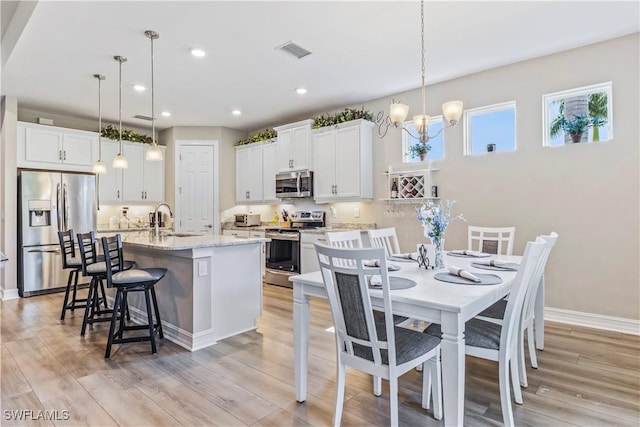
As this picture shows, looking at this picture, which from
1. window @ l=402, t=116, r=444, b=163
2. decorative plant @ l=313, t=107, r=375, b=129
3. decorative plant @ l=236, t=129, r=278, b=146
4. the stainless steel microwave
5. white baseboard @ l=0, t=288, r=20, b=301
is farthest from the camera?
decorative plant @ l=236, t=129, r=278, b=146

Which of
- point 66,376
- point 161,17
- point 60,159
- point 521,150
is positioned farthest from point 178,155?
point 521,150

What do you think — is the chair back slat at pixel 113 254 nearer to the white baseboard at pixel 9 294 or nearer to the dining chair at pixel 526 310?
the dining chair at pixel 526 310

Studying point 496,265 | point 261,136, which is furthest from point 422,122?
point 261,136

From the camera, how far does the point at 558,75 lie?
12.1ft

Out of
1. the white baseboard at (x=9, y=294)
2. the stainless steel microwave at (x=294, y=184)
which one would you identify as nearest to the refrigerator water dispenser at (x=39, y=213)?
the white baseboard at (x=9, y=294)

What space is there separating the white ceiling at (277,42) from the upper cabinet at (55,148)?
0.49 meters

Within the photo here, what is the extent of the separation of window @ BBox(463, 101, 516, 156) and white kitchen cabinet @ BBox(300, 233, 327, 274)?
7.67ft

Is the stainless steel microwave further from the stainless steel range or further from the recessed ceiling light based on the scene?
the recessed ceiling light

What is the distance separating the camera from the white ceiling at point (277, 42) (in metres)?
2.86

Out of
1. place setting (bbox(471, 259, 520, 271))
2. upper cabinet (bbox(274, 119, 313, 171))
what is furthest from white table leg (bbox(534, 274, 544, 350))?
upper cabinet (bbox(274, 119, 313, 171))

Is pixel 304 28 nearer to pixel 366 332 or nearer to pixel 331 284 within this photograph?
pixel 331 284

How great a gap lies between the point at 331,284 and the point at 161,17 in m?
2.66

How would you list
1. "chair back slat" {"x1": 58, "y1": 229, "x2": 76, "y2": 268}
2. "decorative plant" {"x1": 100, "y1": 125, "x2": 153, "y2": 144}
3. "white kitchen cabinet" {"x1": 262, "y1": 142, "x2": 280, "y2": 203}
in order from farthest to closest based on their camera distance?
1. "white kitchen cabinet" {"x1": 262, "y1": 142, "x2": 280, "y2": 203}
2. "decorative plant" {"x1": 100, "y1": 125, "x2": 153, "y2": 144}
3. "chair back slat" {"x1": 58, "y1": 229, "x2": 76, "y2": 268}

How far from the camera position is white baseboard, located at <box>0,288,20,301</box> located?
478 cm
